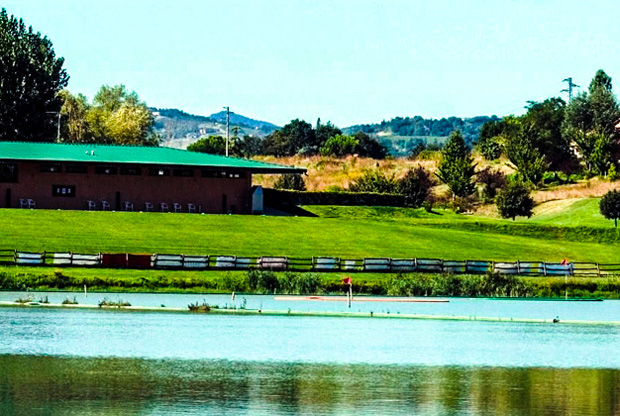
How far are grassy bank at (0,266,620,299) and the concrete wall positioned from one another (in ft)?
105

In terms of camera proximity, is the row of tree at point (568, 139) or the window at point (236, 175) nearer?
the window at point (236, 175)

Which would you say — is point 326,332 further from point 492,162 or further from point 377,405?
point 492,162

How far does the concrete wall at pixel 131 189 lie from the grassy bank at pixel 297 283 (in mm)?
31942

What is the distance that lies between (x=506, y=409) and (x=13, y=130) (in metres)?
110

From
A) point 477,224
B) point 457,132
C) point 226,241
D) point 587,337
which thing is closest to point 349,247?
point 226,241

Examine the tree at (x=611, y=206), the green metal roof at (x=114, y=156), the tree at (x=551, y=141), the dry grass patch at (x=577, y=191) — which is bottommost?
the tree at (x=611, y=206)

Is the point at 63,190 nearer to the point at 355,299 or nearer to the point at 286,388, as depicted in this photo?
the point at 355,299

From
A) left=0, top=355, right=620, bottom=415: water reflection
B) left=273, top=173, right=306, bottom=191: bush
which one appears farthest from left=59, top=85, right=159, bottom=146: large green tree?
left=0, top=355, right=620, bottom=415: water reflection

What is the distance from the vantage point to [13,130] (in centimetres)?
13812

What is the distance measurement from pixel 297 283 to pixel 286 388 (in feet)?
125

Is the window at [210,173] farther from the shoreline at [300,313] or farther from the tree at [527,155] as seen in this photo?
the tree at [527,155]

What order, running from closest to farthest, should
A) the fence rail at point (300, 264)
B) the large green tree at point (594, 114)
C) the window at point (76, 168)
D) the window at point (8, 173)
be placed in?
the fence rail at point (300, 264) → the window at point (8, 173) → the window at point (76, 168) → the large green tree at point (594, 114)

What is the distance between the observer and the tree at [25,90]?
13725 centimetres

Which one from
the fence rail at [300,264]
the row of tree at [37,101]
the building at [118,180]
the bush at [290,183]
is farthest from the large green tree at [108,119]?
the fence rail at [300,264]
